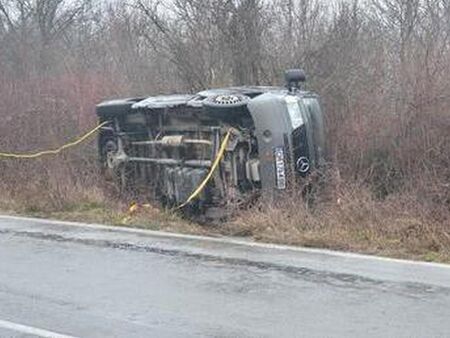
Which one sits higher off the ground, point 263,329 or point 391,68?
point 391,68

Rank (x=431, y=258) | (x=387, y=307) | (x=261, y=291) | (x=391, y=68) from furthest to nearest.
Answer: (x=391, y=68)
(x=431, y=258)
(x=261, y=291)
(x=387, y=307)

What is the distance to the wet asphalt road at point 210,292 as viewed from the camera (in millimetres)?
6496

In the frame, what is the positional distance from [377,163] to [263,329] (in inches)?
237

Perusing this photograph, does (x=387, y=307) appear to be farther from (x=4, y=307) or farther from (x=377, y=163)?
(x=377, y=163)

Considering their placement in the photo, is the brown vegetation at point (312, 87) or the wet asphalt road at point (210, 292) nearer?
the wet asphalt road at point (210, 292)

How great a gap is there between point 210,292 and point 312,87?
7393mm

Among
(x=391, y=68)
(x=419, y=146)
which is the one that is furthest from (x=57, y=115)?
(x=419, y=146)

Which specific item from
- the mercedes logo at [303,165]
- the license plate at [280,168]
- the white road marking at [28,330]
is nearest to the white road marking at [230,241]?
the license plate at [280,168]

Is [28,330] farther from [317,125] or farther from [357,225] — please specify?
[317,125]

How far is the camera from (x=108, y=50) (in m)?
21.6

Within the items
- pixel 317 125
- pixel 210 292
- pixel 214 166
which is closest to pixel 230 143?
pixel 214 166

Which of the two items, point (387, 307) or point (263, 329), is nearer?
point (263, 329)

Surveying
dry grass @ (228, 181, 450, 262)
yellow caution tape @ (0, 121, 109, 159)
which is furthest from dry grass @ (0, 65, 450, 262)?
yellow caution tape @ (0, 121, 109, 159)

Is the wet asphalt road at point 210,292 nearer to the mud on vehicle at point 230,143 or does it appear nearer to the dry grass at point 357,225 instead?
the dry grass at point 357,225
